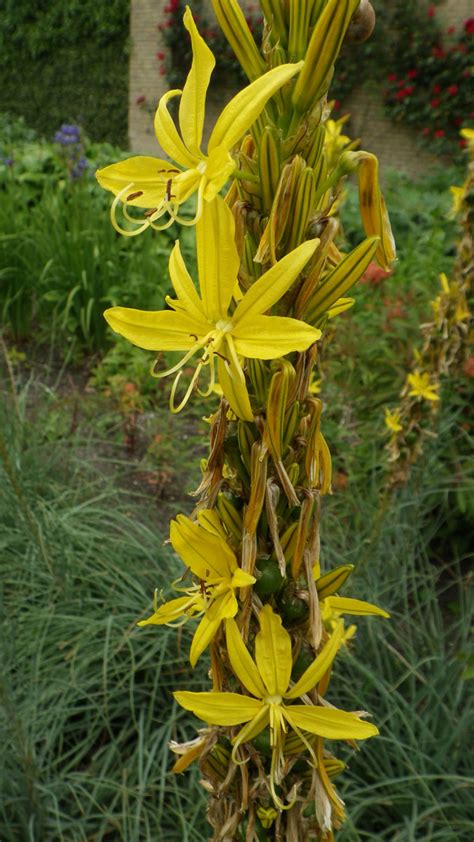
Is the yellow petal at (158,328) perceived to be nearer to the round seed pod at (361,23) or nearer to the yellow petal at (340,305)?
the yellow petal at (340,305)

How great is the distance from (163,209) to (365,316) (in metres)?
2.95

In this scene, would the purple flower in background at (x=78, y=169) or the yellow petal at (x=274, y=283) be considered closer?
the yellow petal at (x=274, y=283)

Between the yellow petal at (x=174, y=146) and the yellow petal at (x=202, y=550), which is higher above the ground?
the yellow petal at (x=174, y=146)

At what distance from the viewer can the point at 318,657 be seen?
664mm

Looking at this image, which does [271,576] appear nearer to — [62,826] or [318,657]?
[318,657]

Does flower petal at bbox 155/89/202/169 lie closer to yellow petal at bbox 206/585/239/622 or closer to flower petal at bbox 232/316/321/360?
flower petal at bbox 232/316/321/360

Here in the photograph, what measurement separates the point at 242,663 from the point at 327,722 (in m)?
0.11

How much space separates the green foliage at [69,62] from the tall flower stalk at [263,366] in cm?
1316

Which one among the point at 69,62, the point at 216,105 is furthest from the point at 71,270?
the point at 69,62

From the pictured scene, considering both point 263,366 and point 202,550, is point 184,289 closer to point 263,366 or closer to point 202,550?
point 263,366

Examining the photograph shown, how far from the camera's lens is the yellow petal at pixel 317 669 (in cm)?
66

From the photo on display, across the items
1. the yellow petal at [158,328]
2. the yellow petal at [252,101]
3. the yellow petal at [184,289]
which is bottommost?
the yellow petal at [158,328]

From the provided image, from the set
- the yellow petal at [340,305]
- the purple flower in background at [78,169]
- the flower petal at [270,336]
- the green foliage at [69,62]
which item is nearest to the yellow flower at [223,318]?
the flower petal at [270,336]

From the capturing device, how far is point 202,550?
0.67 metres
